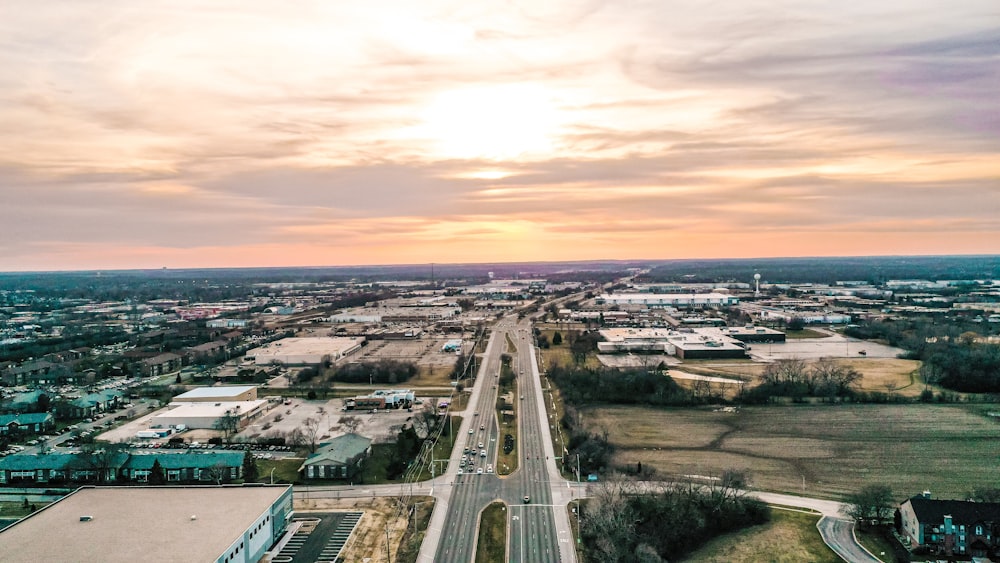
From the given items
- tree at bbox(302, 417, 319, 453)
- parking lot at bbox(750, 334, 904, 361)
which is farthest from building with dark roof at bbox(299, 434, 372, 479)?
parking lot at bbox(750, 334, 904, 361)

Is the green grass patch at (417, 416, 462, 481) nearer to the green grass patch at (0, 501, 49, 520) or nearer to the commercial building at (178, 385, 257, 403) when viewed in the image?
the commercial building at (178, 385, 257, 403)

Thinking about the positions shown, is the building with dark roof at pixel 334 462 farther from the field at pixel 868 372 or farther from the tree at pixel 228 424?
the field at pixel 868 372

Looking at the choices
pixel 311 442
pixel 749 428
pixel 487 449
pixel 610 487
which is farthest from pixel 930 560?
pixel 311 442

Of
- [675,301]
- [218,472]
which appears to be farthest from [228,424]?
[675,301]

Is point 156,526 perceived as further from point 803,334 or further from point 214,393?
point 803,334

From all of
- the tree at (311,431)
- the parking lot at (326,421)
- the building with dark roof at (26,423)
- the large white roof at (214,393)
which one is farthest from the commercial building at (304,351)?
the building with dark roof at (26,423)

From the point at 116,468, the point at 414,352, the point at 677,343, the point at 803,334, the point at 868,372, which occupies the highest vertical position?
the point at 677,343
